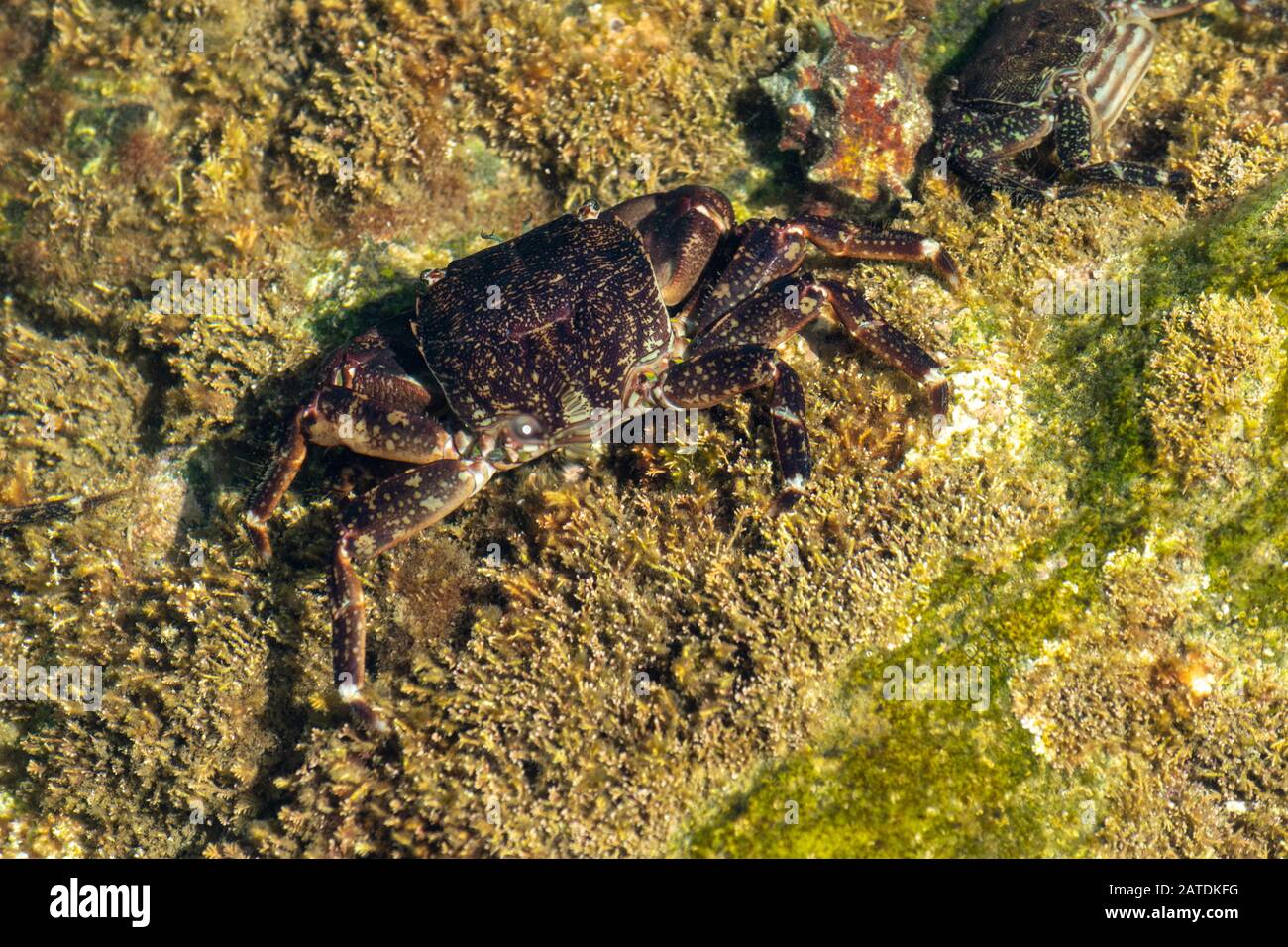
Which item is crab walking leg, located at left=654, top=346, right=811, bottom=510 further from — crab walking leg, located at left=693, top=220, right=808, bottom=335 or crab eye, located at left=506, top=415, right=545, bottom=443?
crab eye, located at left=506, top=415, right=545, bottom=443

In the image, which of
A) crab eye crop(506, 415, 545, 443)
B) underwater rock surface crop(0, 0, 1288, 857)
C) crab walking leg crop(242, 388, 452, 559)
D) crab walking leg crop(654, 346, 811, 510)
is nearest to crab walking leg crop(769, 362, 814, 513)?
crab walking leg crop(654, 346, 811, 510)

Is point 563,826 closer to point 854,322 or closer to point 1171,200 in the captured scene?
point 854,322

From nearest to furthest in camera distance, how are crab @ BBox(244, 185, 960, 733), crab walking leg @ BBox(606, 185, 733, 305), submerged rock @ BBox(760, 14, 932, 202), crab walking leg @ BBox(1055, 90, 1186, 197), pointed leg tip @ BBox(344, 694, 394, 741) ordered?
1. pointed leg tip @ BBox(344, 694, 394, 741)
2. crab @ BBox(244, 185, 960, 733)
3. crab walking leg @ BBox(606, 185, 733, 305)
4. crab walking leg @ BBox(1055, 90, 1186, 197)
5. submerged rock @ BBox(760, 14, 932, 202)

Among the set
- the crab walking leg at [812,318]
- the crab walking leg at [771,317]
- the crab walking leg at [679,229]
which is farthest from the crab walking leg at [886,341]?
the crab walking leg at [679,229]

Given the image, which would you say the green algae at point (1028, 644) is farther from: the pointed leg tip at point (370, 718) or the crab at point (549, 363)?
the pointed leg tip at point (370, 718)

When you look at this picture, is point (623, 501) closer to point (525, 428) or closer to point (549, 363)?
point (525, 428)

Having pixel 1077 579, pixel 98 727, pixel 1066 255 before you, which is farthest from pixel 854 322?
pixel 98 727
